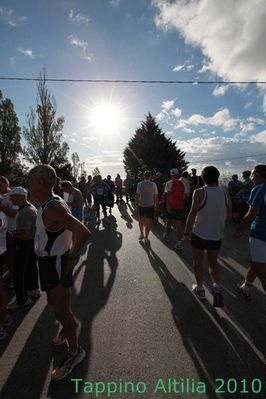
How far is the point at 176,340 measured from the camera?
3.15m

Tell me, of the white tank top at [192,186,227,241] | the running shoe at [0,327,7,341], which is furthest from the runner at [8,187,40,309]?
the white tank top at [192,186,227,241]

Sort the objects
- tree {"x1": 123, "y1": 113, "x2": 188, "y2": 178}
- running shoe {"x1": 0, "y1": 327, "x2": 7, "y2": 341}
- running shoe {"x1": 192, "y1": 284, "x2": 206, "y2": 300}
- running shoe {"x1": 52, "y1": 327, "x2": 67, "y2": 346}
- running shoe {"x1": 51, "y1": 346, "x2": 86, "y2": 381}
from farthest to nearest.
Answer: tree {"x1": 123, "y1": 113, "x2": 188, "y2": 178}
running shoe {"x1": 192, "y1": 284, "x2": 206, "y2": 300}
running shoe {"x1": 0, "y1": 327, "x2": 7, "y2": 341}
running shoe {"x1": 52, "y1": 327, "x2": 67, "y2": 346}
running shoe {"x1": 51, "y1": 346, "x2": 86, "y2": 381}

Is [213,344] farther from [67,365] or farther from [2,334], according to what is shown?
[2,334]

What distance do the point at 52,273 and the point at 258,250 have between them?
251cm

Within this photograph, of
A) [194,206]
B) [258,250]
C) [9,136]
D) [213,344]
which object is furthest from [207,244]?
[9,136]

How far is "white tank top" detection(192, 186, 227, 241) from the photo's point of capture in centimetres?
383

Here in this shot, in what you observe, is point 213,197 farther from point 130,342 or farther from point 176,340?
point 130,342

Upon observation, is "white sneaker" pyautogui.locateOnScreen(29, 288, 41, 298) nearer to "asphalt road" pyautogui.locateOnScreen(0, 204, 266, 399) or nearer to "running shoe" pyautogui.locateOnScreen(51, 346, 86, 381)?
"asphalt road" pyautogui.locateOnScreen(0, 204, 266, 399)

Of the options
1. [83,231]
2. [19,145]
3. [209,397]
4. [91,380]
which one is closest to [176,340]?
[209,397]

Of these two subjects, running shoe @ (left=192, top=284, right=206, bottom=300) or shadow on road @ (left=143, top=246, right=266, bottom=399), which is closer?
shadow on road @ (left=143, top=246, right=266, bottom=399)

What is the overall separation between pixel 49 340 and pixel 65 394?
90 centimetres

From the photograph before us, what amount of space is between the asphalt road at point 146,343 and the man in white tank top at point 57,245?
340mm

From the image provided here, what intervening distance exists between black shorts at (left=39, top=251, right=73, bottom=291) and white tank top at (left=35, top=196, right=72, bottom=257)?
0.06 m

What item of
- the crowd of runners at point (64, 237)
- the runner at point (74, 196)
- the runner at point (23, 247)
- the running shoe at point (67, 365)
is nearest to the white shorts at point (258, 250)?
the crowd of runners at point (64, 237)
